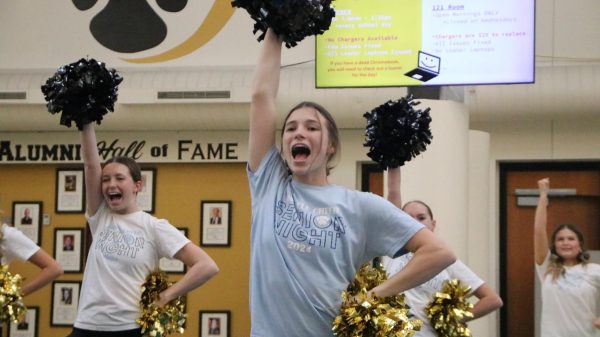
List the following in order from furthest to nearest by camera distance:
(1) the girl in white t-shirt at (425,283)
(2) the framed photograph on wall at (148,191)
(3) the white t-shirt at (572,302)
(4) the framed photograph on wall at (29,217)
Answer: (4) the framed photograph on wall at (29,217) < (2) the framed photograph on wall at (148,191) < (3) the white t-shirt at (572,302) < (1) the girl in white t-shirt at (425,283)

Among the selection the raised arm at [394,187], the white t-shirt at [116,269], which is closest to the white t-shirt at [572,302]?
the raised arm at [394,187]

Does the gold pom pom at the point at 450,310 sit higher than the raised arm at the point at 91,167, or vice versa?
the raised arm at the point at 91,167

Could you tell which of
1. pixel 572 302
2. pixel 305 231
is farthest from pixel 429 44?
pixel 305 231

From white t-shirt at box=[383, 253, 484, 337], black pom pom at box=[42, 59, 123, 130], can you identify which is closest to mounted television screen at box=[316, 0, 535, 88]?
white t-shirt at box=[383, 253, 484, 337]

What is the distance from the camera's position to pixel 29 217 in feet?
30.4

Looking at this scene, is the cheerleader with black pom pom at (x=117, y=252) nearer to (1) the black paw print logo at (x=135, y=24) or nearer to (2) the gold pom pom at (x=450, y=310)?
(2) the gold pom pom at (x=450, y=310)

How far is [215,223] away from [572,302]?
181 inches

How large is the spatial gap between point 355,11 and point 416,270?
18.9 feet

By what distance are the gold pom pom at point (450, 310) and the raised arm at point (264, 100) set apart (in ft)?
4.77

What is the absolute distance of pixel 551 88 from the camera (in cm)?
775

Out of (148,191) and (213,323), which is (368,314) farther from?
(148,191)

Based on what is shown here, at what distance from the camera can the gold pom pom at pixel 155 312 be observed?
363 cm

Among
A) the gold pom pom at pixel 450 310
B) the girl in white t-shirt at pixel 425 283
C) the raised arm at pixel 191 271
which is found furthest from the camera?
the raised arm at pixel 191 271

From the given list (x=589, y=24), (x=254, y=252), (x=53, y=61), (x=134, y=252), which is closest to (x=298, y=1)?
(x=254, y=252)
